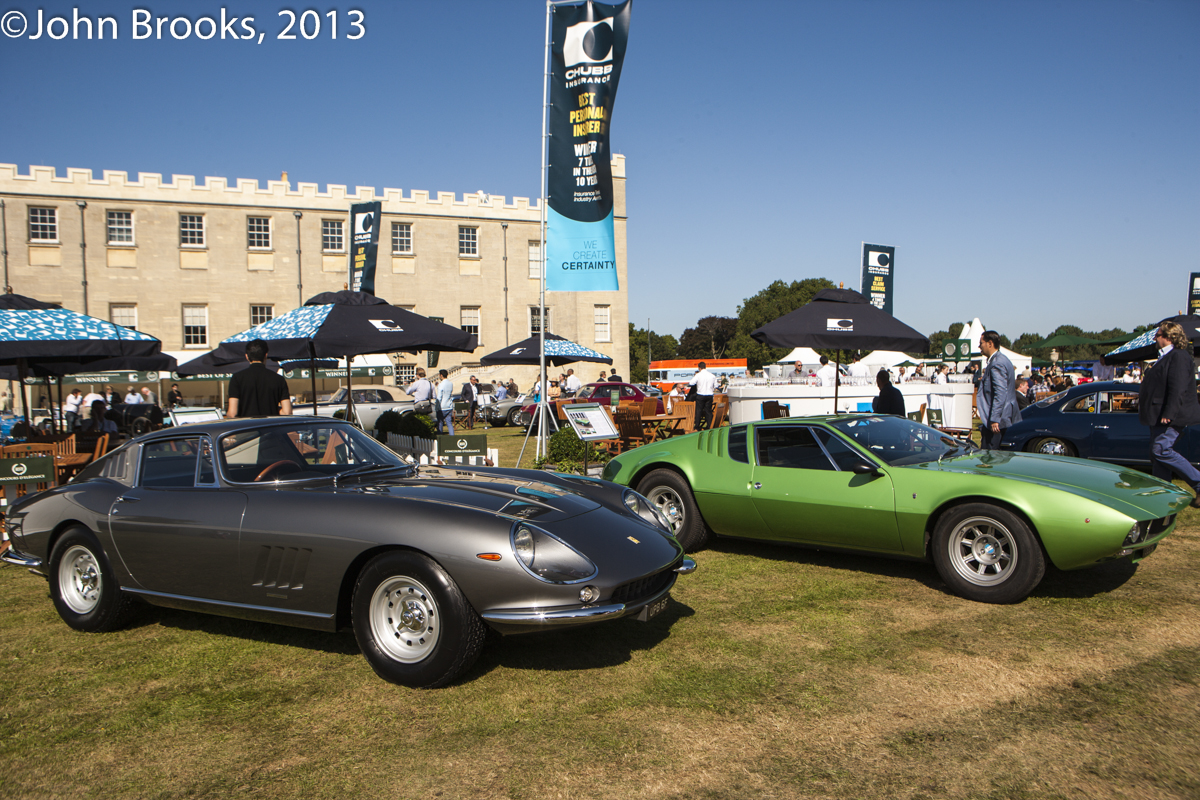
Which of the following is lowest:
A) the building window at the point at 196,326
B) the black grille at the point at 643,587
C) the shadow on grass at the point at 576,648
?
the shadow on grass at the point at 576,648

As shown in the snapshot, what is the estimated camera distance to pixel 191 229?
115 feet

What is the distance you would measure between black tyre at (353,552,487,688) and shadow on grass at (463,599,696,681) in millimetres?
325

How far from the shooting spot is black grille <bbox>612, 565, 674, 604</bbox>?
3.85m

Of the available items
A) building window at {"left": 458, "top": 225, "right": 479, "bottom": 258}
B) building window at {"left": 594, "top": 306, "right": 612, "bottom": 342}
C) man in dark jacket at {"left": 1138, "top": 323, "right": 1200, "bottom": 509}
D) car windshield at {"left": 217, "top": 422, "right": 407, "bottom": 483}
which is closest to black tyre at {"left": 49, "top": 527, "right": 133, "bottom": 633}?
car windshield at {"left": 217, "top": 422, "right": 407, "bottom": 483}

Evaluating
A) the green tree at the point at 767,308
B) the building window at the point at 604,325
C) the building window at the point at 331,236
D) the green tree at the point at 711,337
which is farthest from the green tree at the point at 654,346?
the building window at the point at 331,236

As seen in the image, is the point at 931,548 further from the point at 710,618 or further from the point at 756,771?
the point at 756,771

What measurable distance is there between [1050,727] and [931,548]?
2.18m

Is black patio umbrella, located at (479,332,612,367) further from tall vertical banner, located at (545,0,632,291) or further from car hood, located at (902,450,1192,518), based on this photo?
car hood, located at (902,450,1192,518)

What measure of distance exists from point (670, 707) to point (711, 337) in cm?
9358

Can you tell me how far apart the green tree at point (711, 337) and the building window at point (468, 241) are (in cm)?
5607

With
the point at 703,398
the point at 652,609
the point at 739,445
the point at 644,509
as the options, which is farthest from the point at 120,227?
the point at 652,609

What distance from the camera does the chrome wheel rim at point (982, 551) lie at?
16.8 ft

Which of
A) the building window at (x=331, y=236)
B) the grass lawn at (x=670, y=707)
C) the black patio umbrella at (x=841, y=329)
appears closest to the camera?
the grass lawn at (x=670, y=707)

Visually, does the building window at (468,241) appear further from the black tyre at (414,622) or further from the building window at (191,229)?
the black tyre at (414,622)
